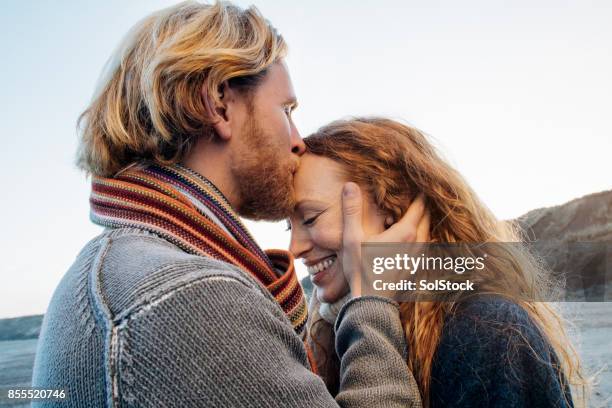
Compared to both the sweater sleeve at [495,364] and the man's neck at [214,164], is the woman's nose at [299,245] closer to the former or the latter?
the man's neck at [214,164]

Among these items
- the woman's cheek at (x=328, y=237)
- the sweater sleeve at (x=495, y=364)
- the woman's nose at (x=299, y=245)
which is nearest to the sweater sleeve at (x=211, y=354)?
the sweater sleeve at (x=495, y=364)

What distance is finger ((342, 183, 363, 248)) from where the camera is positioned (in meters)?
2.51

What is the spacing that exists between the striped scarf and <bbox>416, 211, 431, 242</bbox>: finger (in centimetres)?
70

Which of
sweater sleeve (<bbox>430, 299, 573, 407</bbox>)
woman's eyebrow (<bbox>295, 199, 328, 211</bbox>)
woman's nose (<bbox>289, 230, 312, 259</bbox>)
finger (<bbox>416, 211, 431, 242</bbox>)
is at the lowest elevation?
sweater sleeve (<bbox>430, 299, 573, 407</bbox>)

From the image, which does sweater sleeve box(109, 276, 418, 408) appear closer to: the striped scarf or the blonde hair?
the striped scarf

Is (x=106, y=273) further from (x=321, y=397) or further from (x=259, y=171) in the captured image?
(x=259, y=171)

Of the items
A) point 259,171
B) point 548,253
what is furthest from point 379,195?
point 548,253

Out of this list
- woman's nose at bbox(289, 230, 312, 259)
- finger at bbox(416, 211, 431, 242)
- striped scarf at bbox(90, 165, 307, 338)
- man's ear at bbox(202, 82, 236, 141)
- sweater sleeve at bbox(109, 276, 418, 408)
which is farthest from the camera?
woman's nose at bbox(289, 230, 312, 259)

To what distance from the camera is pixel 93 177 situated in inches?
84.9

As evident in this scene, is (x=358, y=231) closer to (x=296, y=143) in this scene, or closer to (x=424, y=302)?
(x=424, y=302)

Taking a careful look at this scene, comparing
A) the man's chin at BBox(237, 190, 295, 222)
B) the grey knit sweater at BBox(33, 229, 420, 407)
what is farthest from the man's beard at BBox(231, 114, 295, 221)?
the grey knit sweater at BBox(33, 229, 420, 407)

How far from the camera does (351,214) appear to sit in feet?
8.65

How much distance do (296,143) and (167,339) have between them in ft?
5.58

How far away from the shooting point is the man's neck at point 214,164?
7.52 ft
